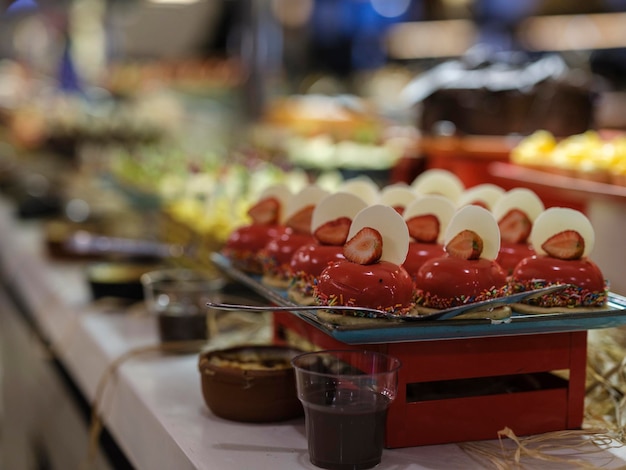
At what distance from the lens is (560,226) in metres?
1.98

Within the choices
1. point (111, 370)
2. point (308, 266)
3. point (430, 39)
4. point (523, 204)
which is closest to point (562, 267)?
point (523, 204)

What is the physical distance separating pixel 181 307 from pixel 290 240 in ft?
1.67

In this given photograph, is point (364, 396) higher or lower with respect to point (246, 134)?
lower

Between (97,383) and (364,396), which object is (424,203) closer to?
(364,396)

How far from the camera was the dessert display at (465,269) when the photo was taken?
183 cm

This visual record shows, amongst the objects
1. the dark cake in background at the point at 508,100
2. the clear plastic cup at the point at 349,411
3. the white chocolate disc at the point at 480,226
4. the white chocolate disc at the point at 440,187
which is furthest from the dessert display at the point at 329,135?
the clear plastic cup at the point at 349,411

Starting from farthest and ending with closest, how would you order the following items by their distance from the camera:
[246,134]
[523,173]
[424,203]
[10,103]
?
[10,103] → [246,134] → [523,173] → [424,203]

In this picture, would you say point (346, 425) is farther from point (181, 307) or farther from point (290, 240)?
point (181, 307)

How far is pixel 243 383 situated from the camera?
1.96 meters

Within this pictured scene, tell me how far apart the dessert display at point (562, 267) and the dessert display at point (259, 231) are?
64 cm

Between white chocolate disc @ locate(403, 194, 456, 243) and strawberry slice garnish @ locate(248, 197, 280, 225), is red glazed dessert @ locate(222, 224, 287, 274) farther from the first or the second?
white chocolate disc @ locate(403, 194, 456, 243)

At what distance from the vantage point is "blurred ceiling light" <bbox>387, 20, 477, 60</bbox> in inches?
396

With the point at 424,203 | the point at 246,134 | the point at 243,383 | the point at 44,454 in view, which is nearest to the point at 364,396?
the point at 243,383

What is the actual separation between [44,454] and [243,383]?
5.69ft
